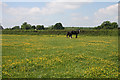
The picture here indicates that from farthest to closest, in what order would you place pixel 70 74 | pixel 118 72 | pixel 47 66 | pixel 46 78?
pixel 47 66 → pixel 118 72 → pixel 70 74 → pixel 46 78

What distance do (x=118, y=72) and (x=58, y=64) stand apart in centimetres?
404

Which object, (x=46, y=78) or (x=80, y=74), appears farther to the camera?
(x=80, y=74)

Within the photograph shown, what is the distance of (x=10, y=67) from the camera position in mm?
9609

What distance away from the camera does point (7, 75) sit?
27.1ft

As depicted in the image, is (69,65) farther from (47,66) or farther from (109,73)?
(109,73)

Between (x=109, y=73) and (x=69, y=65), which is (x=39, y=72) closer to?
(x=69, y=65)

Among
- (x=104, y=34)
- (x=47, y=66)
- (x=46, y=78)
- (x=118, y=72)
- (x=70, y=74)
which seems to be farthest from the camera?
(x=104, y=34)

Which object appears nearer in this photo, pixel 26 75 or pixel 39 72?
pixel 26 75

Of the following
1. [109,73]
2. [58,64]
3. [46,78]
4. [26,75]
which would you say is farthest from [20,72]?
[109,73]

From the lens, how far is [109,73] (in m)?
8.71

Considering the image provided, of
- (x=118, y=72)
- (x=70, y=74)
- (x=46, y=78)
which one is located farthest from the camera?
(x=118, y=72)

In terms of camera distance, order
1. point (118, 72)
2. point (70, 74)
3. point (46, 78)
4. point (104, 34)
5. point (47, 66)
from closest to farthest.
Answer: point (46, 78) → point (70, 74) → point (118, 72) → point (47, 66) → point (104, 34)

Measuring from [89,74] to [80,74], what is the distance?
0.54m

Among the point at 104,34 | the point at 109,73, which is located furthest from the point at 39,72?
the point at 104,34
